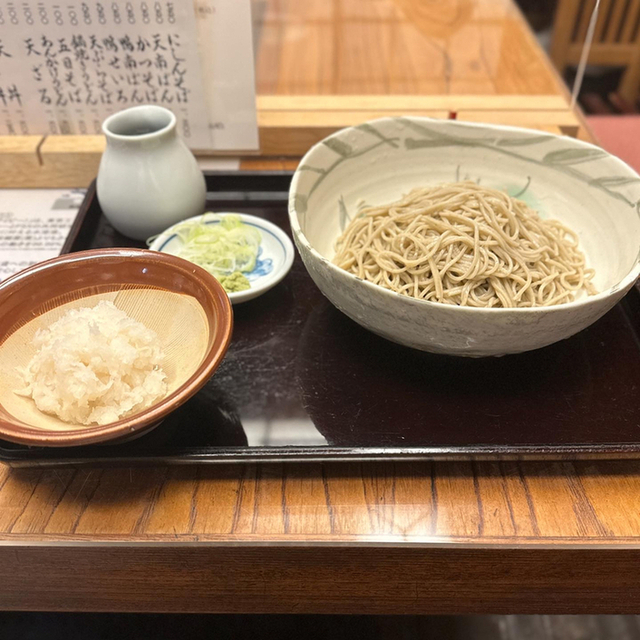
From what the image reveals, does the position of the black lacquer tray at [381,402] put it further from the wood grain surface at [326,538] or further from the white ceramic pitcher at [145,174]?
the white ceramic pitcher at [145,174]

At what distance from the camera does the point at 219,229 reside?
4.60ft

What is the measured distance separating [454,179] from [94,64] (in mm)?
991

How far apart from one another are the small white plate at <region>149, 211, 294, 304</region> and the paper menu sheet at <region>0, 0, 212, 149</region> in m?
0.41

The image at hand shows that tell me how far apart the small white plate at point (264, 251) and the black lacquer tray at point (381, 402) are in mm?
66

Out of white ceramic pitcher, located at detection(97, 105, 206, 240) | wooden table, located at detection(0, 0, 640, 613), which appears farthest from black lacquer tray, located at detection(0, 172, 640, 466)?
white ceramic pitcher, located at detection(97, 105, 206, 240)

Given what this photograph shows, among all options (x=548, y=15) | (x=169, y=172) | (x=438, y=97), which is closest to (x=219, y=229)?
(x=169, y=172)

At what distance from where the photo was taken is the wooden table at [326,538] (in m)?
0.91

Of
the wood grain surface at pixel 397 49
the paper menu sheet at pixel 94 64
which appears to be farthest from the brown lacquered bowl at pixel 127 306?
the wood grain surface at pixel 397 49

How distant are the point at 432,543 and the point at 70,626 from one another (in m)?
0.87

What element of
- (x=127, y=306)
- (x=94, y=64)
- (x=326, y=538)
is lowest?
(x=326, y=538)

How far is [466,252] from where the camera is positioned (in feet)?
4.01

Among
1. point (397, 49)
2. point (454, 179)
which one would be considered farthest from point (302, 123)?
point (397, 49)

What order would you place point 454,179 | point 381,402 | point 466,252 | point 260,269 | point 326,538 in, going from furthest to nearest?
point 454,179, point 260,269, point 466,252, point 381,402, point 326,538

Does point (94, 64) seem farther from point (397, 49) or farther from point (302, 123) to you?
point (397, 49)
